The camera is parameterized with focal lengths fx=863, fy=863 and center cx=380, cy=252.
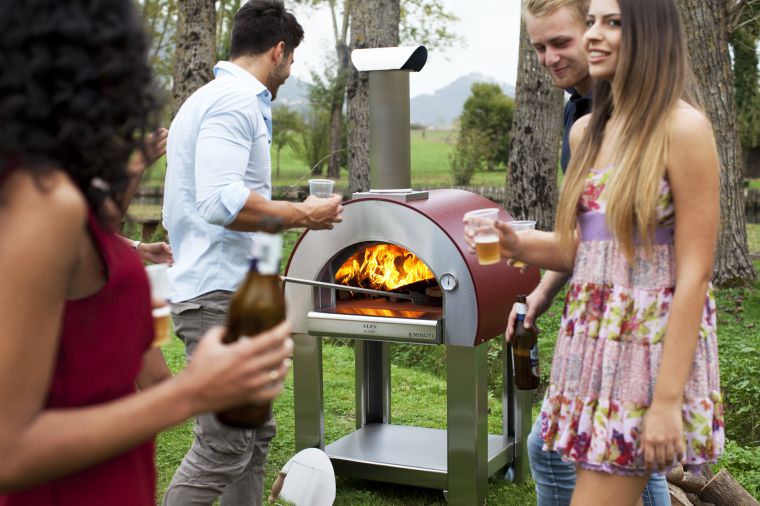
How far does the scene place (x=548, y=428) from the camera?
2.43m

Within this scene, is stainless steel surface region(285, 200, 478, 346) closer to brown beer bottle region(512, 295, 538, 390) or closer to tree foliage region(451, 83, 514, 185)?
brown beer bottle region(512, 295, 538, 390)

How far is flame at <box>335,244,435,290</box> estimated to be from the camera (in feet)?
13.9

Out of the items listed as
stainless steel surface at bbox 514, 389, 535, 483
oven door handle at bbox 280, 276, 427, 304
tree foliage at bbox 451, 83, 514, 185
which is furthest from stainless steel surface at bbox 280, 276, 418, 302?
tree foliage at bbox 451, 83, 514, 185

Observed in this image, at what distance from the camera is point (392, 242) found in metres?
3.87

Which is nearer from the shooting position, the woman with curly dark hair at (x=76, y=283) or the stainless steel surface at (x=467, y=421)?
the woman with curly dark hair at (x=76, y=283)

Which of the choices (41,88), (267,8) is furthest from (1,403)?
(267,8)

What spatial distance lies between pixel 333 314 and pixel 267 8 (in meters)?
1.41

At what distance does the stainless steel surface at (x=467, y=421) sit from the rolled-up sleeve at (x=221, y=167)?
126 centimetres

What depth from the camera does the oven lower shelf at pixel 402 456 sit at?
4.26 meters

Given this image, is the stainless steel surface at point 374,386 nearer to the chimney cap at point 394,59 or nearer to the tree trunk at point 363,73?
the chimney cap at point 394,59

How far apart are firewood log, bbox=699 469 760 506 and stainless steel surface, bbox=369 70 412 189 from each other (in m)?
1.96

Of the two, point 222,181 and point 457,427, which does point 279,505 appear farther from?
point 222,181

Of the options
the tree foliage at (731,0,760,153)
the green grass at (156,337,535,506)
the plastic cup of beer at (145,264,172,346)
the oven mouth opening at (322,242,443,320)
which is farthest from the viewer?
the tree foliage at (731,0,760,153)

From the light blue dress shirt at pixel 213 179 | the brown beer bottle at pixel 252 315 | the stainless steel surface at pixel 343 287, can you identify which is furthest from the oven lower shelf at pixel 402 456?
the brown beer bottle at pixel 252 315
